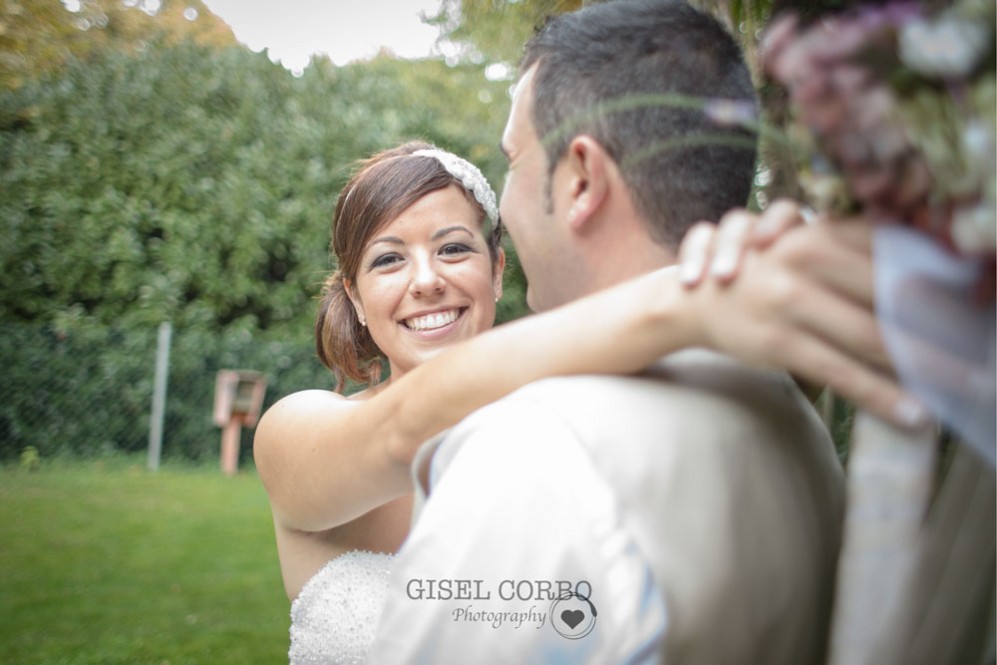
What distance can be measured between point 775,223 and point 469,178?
5.69ft

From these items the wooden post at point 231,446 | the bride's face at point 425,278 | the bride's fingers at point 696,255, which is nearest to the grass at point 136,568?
the wooden post at point 231,446

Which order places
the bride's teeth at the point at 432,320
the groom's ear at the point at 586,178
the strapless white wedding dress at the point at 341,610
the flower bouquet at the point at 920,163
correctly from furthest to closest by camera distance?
1. the bride's teeth at the point at 432,320
2. the strapless white wedding dress at the point at 341,610
3. the groom's ear at the point at 586,178
4. the flower bouquet at the point at 920,163

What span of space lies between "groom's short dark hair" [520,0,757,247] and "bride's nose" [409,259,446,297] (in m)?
1.10

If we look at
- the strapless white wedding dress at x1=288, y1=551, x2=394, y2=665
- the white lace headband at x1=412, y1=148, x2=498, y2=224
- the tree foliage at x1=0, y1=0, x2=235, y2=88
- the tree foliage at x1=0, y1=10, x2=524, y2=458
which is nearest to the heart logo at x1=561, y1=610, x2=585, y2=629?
the strapless white wedding dress at x1=288, y1=551, x2=394, y2=665

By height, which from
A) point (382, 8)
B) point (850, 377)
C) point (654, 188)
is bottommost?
→ point (850, 377)

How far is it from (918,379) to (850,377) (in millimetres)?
63

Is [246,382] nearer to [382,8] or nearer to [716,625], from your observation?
[382,8]

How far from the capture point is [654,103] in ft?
4.36

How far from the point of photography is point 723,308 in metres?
1.02

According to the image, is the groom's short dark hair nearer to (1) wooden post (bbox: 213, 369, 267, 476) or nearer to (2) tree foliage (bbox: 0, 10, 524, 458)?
(2) tree foliage (bbox: 0, 10, 524, 458)

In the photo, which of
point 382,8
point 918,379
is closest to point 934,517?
point 918,379

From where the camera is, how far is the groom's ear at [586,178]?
1.34m

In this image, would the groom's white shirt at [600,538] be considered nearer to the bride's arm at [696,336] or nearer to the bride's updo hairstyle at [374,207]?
Answer: the bride's arm at [696,336]

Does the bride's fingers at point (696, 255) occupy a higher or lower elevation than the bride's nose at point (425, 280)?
higher
